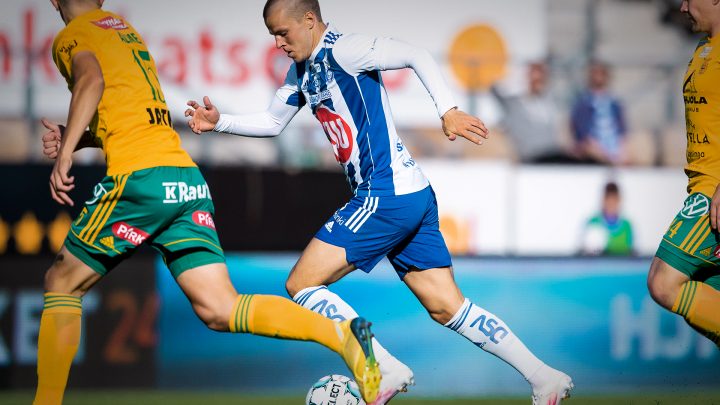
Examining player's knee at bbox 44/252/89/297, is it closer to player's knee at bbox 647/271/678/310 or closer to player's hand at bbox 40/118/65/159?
player's hand at bbox 40/118/65/159

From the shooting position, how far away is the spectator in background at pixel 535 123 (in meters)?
12.4

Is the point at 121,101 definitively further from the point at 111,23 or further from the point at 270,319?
the point at 270,319

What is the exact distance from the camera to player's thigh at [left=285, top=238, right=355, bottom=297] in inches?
240

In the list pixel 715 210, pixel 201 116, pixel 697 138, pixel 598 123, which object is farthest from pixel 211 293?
pixel 598 123

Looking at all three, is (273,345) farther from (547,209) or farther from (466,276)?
(547,209)

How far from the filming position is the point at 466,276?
9438 millimetres

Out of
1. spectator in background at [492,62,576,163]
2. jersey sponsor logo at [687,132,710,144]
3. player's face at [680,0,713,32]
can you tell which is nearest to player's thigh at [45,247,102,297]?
jersey sponsor logo at [687,132,710,144]

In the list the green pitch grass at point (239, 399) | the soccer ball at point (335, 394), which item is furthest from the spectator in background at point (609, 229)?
the soccer ball at point (335, 394)

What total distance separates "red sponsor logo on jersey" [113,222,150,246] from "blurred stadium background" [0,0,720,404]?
118 inches

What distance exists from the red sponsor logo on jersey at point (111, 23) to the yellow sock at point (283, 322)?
1.60 meters

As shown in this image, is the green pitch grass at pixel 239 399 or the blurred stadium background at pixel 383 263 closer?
the green pitch grass at pixel 239 399

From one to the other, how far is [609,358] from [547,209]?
3.20 metres

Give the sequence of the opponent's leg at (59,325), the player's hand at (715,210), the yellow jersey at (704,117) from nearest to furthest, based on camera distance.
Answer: the opponent's leg at (59,325), the player's hand at (715,210), the yellow jersey at (704,117)

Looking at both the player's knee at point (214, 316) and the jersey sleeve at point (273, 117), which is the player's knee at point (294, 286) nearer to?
the player's knee at point (214, 316)
